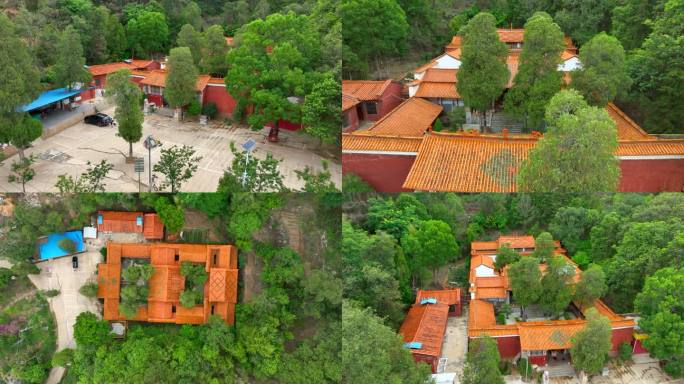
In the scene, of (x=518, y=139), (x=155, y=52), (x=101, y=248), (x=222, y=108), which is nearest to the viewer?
(x=518, y=139)

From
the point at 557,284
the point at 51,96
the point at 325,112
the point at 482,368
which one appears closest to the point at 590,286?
the point at 557,284

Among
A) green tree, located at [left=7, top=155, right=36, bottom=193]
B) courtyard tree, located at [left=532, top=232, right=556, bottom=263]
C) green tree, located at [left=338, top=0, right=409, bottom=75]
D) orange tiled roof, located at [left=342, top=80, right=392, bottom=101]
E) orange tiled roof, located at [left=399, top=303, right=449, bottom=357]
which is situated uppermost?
green tree, located at [left=338, top=0, right=409, bottom=75]

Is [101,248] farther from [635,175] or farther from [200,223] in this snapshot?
[635,175]

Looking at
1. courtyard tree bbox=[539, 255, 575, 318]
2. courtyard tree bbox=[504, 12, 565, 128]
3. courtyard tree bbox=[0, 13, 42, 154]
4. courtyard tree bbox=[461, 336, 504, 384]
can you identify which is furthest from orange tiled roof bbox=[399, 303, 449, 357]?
courtyard tree bbox=[0, 13, 42, 154]

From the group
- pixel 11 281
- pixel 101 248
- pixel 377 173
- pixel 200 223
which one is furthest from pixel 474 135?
pixel 11 281

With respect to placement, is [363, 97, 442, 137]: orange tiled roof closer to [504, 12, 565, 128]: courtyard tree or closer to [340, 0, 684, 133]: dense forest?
[504, 12, 565, 128]: courtyard tree

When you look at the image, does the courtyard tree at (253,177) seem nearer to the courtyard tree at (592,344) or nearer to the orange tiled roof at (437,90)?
the courtyard tree at (592,344)

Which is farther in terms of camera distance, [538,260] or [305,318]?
[538,260]
